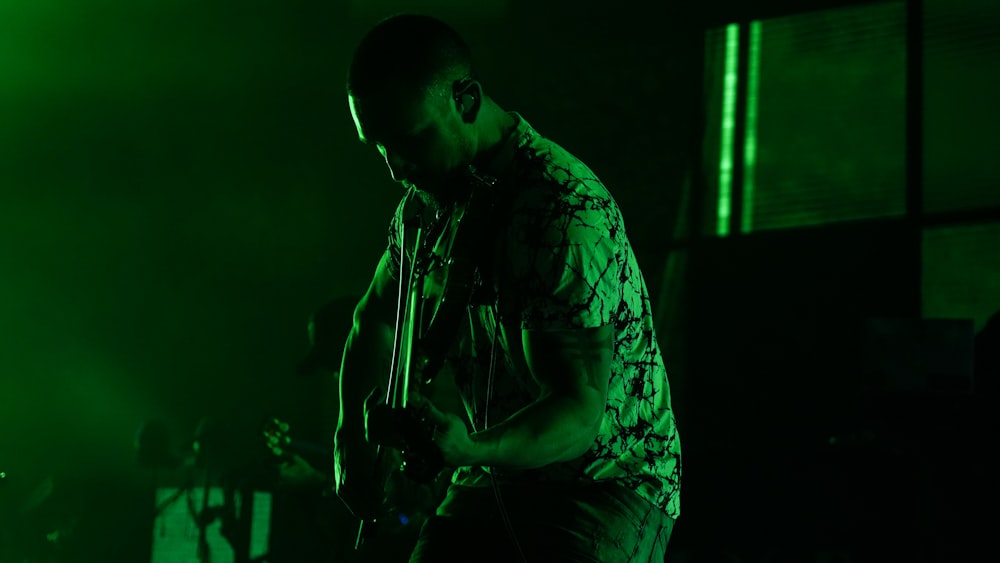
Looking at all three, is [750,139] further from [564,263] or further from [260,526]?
[564,263]

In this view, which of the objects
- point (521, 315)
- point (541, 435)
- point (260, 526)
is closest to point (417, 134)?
point (521, 315)

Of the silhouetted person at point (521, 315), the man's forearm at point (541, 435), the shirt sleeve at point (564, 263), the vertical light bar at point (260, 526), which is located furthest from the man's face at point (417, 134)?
the vertical light bar at point (260, 526)

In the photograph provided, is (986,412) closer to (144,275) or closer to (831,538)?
(831,538)

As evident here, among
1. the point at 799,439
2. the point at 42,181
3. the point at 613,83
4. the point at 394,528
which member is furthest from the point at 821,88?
Answer: the point at 42,181

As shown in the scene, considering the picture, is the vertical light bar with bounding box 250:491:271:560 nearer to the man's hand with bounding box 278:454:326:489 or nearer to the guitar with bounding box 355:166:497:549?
the man's hand with bounding box 278:454:326:489

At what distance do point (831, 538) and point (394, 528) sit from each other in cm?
177

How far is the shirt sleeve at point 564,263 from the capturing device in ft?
5.78

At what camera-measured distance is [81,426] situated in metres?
6.59

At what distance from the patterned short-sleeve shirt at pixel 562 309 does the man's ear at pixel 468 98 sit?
0.09 meters

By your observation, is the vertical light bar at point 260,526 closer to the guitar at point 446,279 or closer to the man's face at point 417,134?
the guitar at point 446,279

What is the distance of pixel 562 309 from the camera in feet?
5.76

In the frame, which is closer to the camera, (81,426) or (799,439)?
(799,439)

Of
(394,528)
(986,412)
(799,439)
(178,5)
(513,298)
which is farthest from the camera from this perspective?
(178,5)

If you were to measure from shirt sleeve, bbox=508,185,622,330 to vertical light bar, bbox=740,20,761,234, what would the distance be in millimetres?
3604
